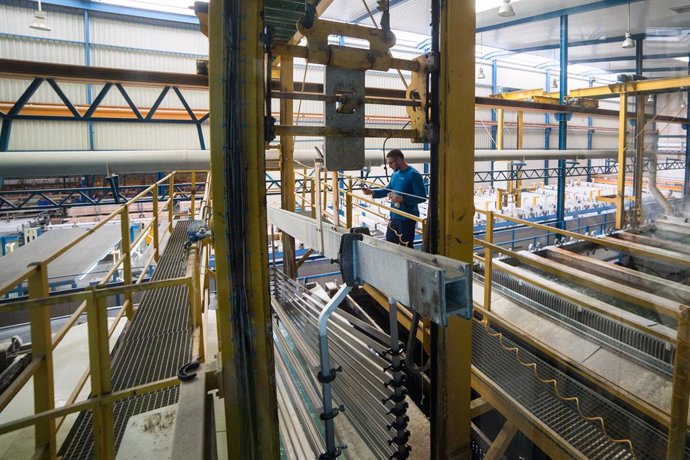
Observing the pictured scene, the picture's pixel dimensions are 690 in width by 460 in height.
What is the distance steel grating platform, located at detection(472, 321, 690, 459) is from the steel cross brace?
6.61ft

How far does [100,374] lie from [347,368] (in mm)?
1613

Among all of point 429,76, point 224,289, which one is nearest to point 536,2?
point 429,76

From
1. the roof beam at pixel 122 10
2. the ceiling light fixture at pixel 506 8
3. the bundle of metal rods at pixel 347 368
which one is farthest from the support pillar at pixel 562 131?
the roof beam at pixel 122 10

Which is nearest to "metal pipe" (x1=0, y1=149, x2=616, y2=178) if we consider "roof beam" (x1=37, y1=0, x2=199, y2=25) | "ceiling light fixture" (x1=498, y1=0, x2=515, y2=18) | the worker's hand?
the worker's hand

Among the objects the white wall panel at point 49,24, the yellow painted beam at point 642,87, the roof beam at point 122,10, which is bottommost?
the yellow painted beam at point 642,87

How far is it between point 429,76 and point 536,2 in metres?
13.0

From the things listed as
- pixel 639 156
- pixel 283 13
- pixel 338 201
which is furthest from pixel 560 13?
pixel 338 201

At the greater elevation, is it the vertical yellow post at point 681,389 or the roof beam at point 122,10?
the roof beam at point 122,10

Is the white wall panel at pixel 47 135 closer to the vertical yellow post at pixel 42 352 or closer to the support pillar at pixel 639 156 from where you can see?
the vertical yellow post at pixel 42 352

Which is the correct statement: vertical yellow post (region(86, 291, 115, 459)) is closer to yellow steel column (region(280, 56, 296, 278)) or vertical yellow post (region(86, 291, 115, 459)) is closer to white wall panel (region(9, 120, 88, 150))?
yellow steel column (region(280, 56, 296, 278))

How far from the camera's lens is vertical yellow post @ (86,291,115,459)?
6.63ft

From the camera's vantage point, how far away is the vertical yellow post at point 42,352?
2.09 m

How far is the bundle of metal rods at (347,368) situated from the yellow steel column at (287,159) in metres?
1.14

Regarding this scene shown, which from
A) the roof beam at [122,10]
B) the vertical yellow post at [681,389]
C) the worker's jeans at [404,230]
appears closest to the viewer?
the vertical yellow post at [681,389]
